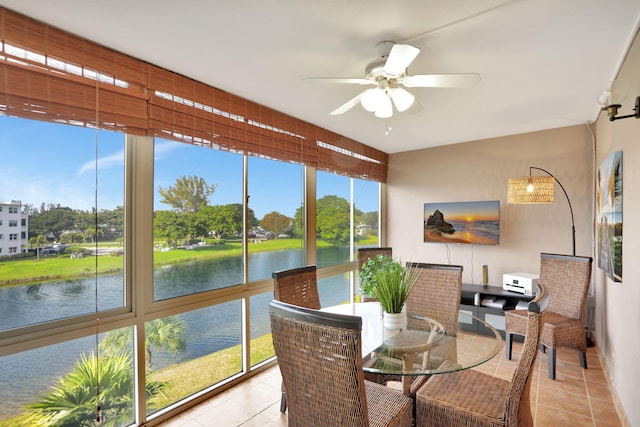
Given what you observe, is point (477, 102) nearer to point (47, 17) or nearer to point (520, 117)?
point (520, 117)

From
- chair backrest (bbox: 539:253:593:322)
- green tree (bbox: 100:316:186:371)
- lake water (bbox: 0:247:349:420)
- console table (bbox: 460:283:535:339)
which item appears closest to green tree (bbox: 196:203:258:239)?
lake water (bbox: 0:247:349:420)

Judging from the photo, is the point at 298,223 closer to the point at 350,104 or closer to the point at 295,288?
the point at 295,288

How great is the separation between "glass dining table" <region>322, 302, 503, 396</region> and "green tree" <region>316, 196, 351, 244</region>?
176 centimetres

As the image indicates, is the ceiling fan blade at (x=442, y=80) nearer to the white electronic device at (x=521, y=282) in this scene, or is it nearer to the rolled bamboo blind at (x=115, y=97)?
the rolled bamboo blind at (x=115, y=97)

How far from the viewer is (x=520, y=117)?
3506 millimetres

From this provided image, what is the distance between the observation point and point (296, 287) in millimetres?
2600

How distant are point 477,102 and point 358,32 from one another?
66.4 inches

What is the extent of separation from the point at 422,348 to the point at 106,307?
78.0 inches

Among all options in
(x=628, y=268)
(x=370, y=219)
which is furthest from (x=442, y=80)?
(x=370, y=219)

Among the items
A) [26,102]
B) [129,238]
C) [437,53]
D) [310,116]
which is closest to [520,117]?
[437,53]

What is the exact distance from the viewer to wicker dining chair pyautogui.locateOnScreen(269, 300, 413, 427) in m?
1.28

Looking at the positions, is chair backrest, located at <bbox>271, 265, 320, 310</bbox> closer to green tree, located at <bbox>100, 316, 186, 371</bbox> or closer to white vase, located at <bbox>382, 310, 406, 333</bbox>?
white vase, located at <bbox>382, 310, 406, 333</bbox>

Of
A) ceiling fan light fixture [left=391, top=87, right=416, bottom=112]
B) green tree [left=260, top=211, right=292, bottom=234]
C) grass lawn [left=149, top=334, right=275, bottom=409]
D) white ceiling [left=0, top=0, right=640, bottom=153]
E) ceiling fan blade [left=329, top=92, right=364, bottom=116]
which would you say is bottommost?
grass lawn [left=149, top=334, right=275, bottom=409]

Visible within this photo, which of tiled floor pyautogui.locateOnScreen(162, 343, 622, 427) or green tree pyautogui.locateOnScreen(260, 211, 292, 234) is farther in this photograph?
green tree pyautogui.locateOnScreen(260, 211, 292, 234)
